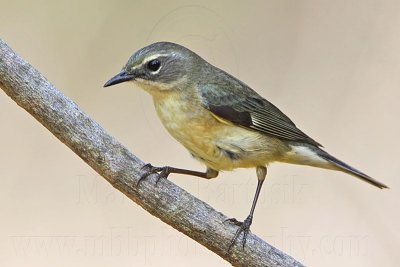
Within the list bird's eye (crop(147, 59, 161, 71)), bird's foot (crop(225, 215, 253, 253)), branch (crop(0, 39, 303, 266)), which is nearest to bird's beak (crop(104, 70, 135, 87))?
bird's eye (crop(147, 59, 161, 71))

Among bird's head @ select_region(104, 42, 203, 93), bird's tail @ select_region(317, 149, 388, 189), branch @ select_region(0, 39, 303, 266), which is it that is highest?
bird's tail @ select_region(317, 149, 388, 189)

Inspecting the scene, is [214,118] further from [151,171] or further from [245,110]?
[151,171]

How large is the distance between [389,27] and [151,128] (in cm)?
178

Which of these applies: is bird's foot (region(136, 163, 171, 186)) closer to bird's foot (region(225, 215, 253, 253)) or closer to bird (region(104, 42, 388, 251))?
bird (region(104, 42, 388, 251))

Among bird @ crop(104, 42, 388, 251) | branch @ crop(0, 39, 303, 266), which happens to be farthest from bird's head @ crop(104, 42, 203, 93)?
branch @ crop(0, 39, 303, 266)

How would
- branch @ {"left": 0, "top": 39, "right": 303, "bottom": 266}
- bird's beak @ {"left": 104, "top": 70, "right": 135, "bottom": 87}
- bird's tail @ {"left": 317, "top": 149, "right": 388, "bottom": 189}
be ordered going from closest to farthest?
branch @ {"left": 0, "top": 39, "right": 303, "bottom": 266} → bird's beak @ {"left": 104, "top": 70, "right": 135, "bottom": 87} → bird's tail @ {"left": 317, "top": 149, "right": 388, "bottom": 189}

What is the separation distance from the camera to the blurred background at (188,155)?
498cm

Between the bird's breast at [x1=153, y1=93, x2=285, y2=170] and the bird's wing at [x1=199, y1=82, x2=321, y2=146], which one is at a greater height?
the bird's wing at [x1=199, y1=82, x2=321, y2=146]

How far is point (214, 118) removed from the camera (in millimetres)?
3846

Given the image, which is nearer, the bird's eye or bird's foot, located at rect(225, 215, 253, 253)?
bird's foot, located at rect(225, 215, 253, 253)

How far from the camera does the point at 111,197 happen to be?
518cm

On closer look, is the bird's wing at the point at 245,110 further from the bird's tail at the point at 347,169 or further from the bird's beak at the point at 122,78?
the bird's beak at the point at 122,78

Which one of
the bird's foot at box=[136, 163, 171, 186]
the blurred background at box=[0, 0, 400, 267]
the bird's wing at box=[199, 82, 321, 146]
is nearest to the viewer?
the bird's foot at box=[136, 163, 171, 186]

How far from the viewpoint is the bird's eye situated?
12.5 ft
